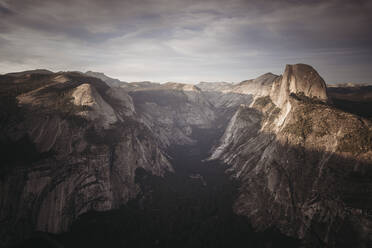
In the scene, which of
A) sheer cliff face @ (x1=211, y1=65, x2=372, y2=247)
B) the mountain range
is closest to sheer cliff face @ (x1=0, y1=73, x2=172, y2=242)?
the mountain range

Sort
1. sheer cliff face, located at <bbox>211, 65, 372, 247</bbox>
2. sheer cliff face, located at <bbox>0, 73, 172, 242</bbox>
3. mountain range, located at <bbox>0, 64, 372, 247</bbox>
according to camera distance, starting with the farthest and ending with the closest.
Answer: sheer cliff face, located at <bbox>0, 73, 172, 242</bbox> < mountain range, located at <bbox>0, 64, 372, 247</bbox> < sheer cliff face, located at <bbox>211, 65, 372, 247</bbox>

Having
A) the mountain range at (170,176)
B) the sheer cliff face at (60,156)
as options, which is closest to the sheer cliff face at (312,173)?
the mountain range at (170,176)

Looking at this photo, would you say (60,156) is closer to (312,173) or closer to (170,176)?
(170,176)

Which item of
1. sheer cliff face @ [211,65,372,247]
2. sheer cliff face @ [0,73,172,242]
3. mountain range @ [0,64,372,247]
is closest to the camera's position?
sheer cliff face @ [211,65,372,247]

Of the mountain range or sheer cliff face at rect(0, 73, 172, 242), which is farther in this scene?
sheer cliff face at rect(0, 73, 172, 242)

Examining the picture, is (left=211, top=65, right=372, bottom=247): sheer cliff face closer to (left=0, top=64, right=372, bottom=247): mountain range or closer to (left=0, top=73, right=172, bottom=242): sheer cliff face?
(left=0, top=64, right=372, bottom=247): mountain range

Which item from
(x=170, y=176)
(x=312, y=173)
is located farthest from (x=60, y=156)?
(x=312, y=173)
